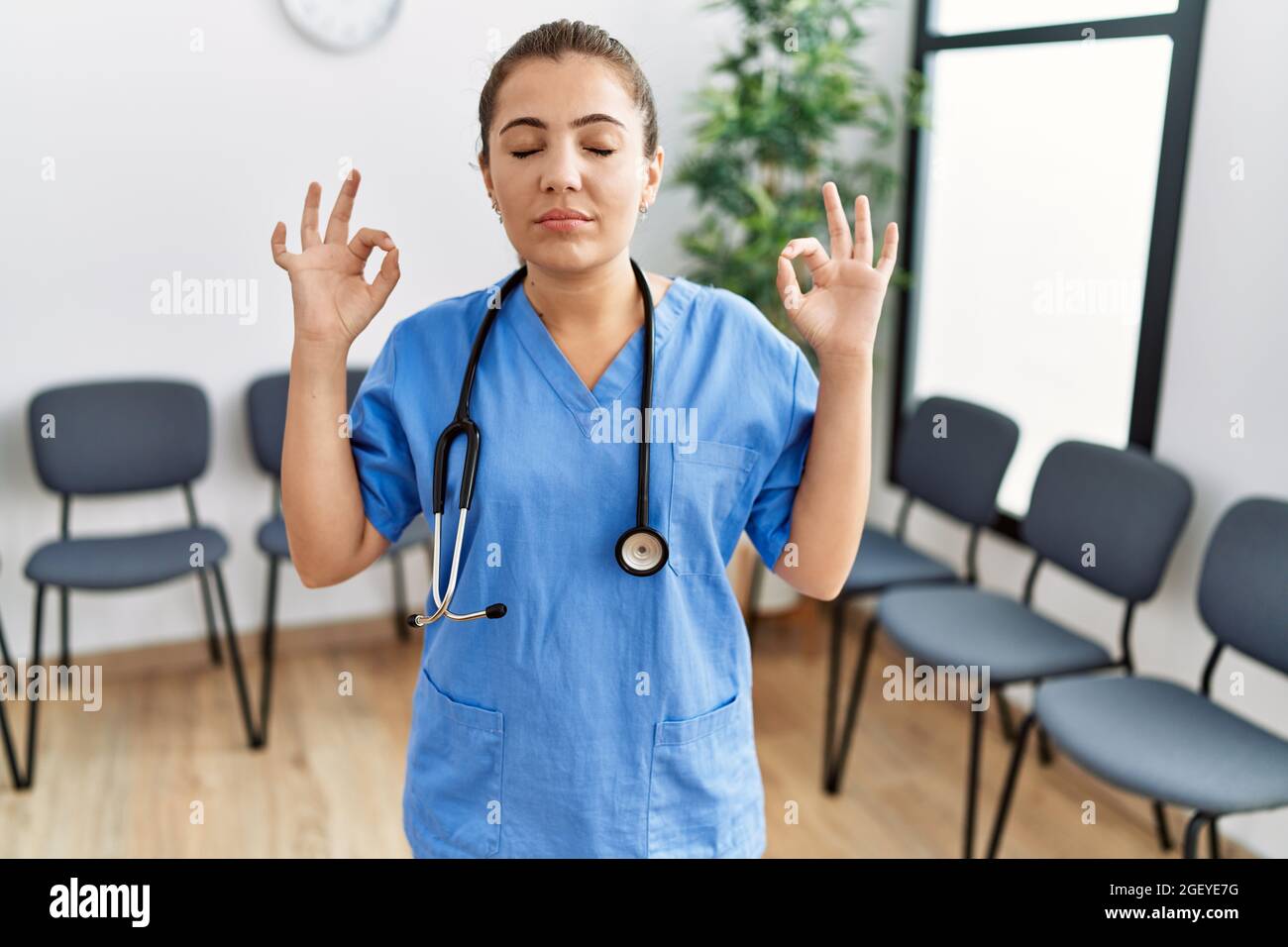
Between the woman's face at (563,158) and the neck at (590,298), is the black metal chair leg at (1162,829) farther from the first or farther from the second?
the woman's face at (563,158)

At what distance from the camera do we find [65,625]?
2.28 metres

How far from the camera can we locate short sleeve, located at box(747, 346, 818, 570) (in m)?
0.86

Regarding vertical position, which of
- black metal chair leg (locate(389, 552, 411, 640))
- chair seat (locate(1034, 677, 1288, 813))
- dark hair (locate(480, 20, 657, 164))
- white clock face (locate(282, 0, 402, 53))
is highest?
white clock face (locate(282, 0, 402, 53))

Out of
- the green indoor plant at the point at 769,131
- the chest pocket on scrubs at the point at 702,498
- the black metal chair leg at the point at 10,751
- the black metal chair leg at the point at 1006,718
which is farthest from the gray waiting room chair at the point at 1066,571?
the black metal chair leg at the point at 10,751

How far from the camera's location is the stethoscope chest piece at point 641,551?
78 centimetres

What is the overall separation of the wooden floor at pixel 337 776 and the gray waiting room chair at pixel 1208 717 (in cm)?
29

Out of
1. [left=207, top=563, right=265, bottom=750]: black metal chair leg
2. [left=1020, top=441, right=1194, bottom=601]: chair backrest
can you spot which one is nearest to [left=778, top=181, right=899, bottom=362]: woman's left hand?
[left=1020, top=441, right=1194, bottom=601]: chair backrest

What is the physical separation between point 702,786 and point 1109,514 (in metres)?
1.23

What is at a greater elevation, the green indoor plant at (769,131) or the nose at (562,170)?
the green indoor plant at (769,131)

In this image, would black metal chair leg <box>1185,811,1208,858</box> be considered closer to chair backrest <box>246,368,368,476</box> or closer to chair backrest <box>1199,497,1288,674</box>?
chair backrest <box>1199,497,1288,674</box>

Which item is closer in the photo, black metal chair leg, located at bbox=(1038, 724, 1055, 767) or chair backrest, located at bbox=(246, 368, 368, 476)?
black metal chair leg, located at bbox=(1038, 724, 1055, 767)

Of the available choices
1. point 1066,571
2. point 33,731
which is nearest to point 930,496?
point 1066,571

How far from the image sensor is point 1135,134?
1930 millimetres
